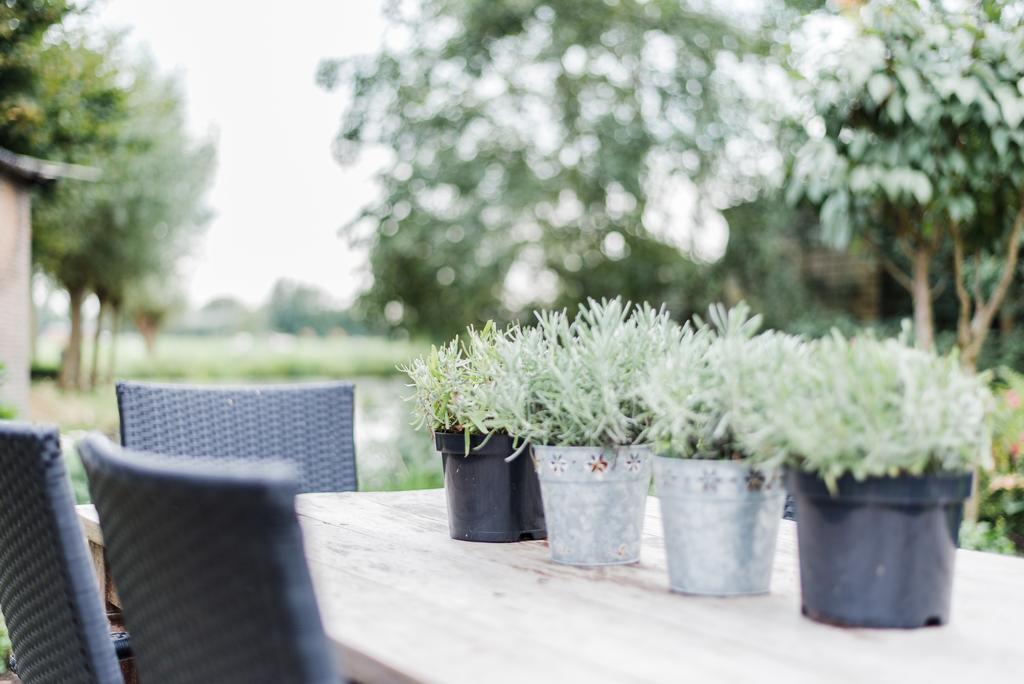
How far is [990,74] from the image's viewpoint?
3383 millimetres

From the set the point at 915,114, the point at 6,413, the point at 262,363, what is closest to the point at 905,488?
the point at 915,114

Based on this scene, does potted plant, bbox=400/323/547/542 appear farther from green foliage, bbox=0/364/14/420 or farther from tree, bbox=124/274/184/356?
tree, bbox=124/274/184/356

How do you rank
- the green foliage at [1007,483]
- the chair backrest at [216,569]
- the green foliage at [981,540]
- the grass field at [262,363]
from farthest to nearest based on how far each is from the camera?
1. the grass field at [262,363]
2. the green foliage at [1007,483]
3. the green foliage at [981,540]
4. the chair backrest at [216,569]

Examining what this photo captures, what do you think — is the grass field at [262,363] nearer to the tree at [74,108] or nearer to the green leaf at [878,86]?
the tree at [74,108]

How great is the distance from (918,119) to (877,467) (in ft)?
8.94

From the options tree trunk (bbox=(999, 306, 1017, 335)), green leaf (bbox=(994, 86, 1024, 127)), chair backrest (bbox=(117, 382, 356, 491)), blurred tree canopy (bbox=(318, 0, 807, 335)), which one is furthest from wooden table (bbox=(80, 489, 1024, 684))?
blurred tree canopy (bbox=(318, 0, 807, 335))

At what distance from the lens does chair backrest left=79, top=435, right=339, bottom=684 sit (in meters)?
0.78

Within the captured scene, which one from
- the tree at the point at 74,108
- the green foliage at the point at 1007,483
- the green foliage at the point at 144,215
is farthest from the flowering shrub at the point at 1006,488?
the green foliage at the point at 144,215

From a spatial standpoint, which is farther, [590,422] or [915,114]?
[915,114]

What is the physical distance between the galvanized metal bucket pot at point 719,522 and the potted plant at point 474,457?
0.33 metres

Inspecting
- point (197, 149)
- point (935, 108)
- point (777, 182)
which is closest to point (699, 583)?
point (935, 108)

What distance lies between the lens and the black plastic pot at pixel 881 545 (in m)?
1.04

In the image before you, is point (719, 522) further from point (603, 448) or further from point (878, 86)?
point (878, 86)

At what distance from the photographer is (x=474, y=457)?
1521 mm
